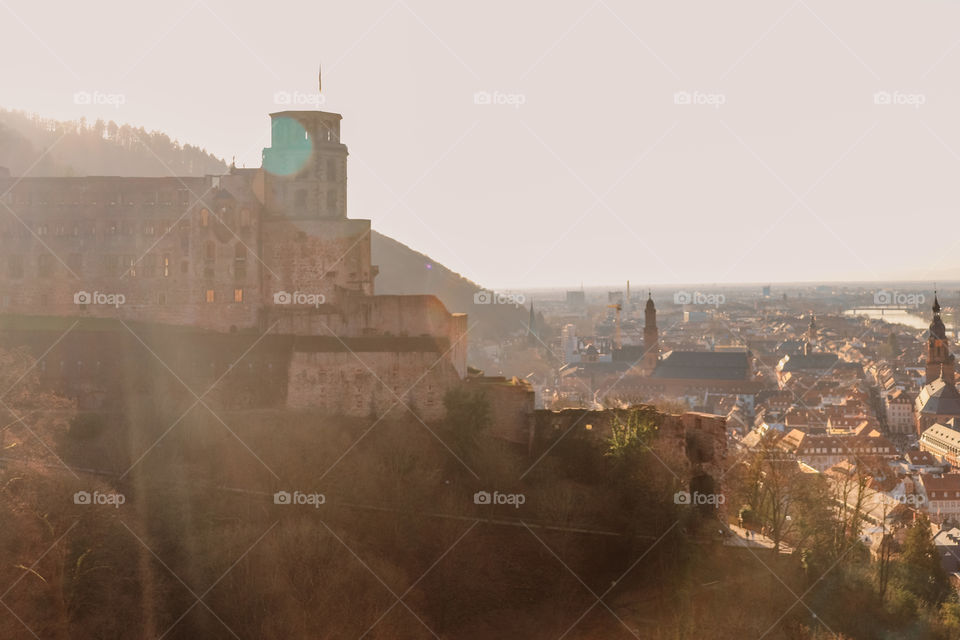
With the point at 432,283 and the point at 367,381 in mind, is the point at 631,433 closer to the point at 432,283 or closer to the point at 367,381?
the point at 367,381

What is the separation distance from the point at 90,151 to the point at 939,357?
109708 millimetres

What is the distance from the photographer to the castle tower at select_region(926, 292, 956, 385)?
4690 inches

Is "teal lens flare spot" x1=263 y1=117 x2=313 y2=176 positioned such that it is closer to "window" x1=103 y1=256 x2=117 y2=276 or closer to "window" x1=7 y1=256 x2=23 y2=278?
"window" x1=103 y1=256 x2=117 y2=276

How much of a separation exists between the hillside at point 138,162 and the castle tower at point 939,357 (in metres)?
58.8

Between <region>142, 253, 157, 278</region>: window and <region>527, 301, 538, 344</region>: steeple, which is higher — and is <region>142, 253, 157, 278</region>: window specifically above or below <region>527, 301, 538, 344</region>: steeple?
above

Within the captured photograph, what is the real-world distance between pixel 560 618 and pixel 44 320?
28.2 metres

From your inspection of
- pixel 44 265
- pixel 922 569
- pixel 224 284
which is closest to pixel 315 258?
pixel 224 284

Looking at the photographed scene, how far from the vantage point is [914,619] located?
3884 centimetres

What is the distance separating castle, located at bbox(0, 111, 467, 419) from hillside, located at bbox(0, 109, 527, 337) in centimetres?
4058

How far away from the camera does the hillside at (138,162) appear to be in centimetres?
9281

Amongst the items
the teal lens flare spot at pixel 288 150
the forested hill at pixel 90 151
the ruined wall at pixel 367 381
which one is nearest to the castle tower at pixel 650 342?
the forested hill at pixel 90 151

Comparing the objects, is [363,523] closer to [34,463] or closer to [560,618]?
[560,618]

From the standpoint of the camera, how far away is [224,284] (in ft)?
144

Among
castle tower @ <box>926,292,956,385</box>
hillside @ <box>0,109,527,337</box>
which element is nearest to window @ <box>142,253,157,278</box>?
hillside @ <box>0,109,527,337</box>
